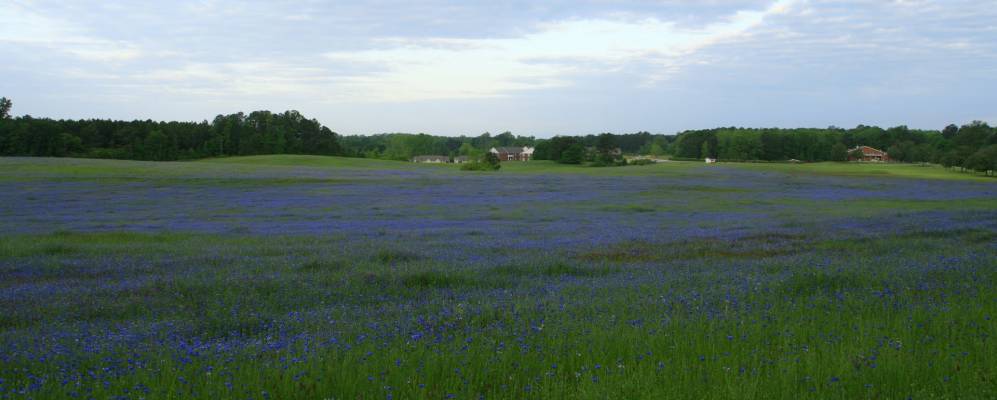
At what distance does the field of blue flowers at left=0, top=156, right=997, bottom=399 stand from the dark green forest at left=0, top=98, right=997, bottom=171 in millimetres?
78159

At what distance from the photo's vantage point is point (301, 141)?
140m

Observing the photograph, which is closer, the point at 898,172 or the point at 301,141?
the point at 898,172

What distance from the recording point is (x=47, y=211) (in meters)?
29.8

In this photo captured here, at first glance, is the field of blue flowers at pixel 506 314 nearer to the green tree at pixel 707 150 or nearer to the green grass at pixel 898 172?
the green grass at pixel 898 172

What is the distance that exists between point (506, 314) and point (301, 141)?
456 feet

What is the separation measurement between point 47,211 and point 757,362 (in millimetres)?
32564

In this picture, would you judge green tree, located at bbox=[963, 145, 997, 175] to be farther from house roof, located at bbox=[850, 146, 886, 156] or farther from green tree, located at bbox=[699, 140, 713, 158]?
green tree, located at bbox=[699, 140, 713, 158]

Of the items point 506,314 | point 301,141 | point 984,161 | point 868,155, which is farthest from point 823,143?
point 506,314

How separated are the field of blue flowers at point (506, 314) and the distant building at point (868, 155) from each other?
368 ft

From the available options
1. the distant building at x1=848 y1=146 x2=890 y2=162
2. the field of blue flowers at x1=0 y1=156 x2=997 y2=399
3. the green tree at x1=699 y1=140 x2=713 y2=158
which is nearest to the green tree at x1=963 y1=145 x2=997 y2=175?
the distant building at x1=848 y1=146 x2=890 y2=162

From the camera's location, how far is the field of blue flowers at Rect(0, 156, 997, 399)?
4.88 metres

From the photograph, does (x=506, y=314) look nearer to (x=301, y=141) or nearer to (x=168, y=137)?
(x=168, y=137)

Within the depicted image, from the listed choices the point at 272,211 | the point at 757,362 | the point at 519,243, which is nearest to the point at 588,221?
the point at 519,243

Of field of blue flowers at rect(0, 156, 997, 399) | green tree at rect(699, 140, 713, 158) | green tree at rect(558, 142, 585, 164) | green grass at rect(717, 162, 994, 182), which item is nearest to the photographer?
field of blue flowers at rect(0, 156, 997, 399)
